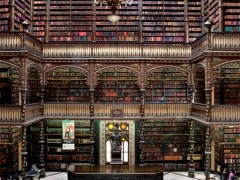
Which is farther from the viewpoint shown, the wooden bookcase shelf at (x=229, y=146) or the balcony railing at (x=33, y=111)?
the wooden bookcase shelf at (x=229, y=146)

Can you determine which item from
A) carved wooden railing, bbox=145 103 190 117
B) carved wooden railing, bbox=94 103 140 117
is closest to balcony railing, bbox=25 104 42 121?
carved wooden railing, bbox=94 103 140 117

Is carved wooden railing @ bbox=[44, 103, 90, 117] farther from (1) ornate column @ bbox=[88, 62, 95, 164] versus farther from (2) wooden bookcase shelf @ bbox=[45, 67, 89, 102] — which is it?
(2) wooden bookcase shelf @ bbox=[45, 67, 89, 102]

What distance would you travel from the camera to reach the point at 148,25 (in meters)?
12.8

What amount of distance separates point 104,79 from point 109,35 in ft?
6.69

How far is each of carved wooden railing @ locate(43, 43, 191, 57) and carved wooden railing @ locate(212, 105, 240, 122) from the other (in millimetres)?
2887

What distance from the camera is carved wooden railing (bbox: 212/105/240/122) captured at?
9.80m

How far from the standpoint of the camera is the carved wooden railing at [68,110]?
1165 cm

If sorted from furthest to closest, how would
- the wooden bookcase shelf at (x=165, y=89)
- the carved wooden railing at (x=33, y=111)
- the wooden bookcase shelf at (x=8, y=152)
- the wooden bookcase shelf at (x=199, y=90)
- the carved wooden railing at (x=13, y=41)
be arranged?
the wooden bookcase shelf at (x=165, y=89)
the wooden bookcase shelf at (x=199, y=90)
the wooden bookcase shelf at (x=8, y=152)
the carved wooden railing at (x=33, y=111)
the carved wooden railing at (x=13, y=41)

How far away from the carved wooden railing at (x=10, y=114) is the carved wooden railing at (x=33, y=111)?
0.41m

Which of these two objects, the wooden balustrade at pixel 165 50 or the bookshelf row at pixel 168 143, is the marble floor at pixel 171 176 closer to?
the bookshelf row at pixel 168 143

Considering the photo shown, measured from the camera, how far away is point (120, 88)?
12.9m

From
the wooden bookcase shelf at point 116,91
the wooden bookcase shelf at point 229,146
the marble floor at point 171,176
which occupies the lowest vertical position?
the marble floor at point 171,176

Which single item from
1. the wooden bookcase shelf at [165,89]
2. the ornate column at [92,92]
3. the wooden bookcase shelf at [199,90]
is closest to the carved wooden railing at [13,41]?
the ornate column at [92,92]

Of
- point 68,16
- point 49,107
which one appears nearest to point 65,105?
point 49,107
